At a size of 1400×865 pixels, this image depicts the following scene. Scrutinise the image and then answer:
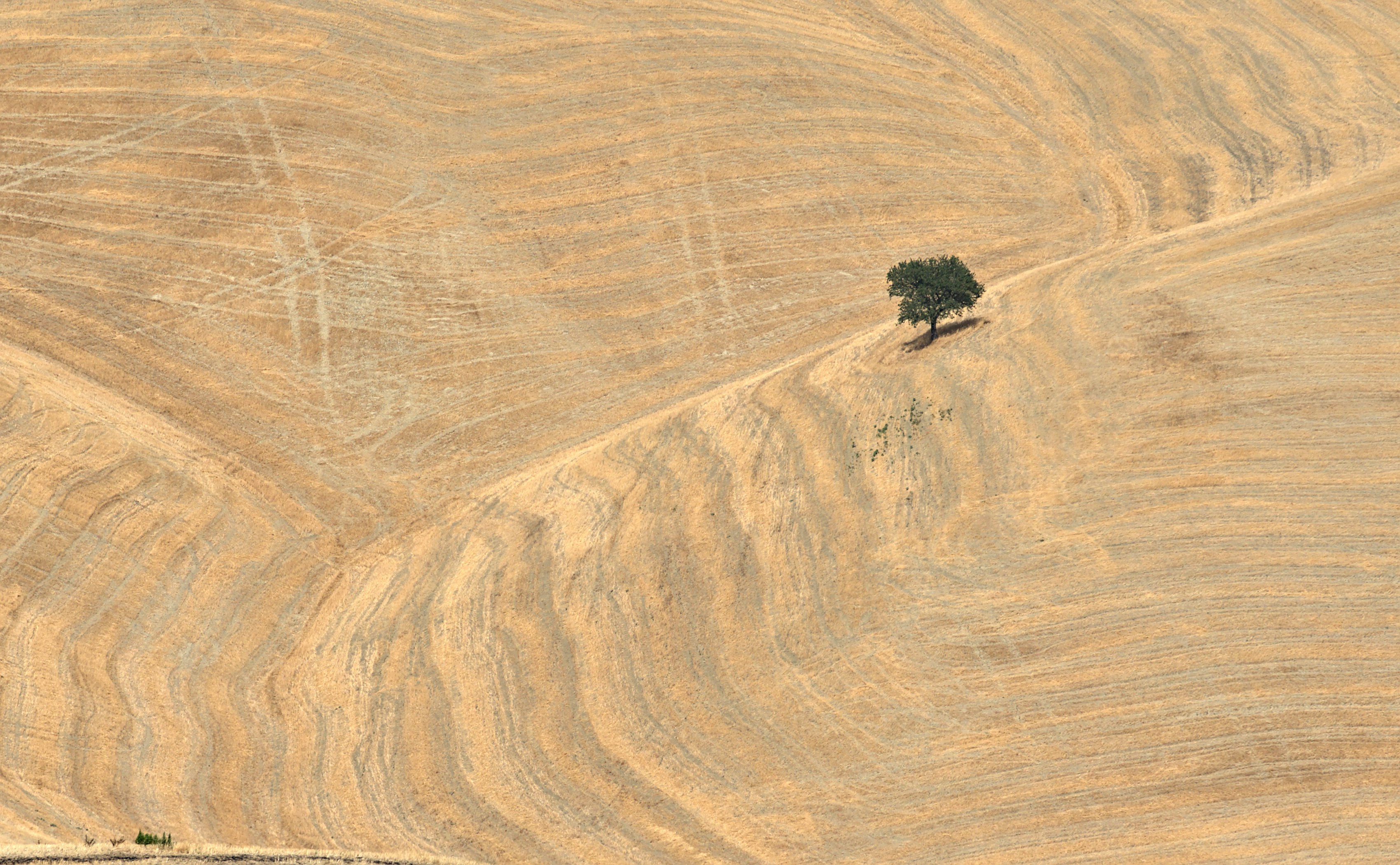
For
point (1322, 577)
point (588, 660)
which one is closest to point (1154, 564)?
point (1322, 577)

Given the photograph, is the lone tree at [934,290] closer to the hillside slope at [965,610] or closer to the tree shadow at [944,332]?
the tree shadow at [944,332]

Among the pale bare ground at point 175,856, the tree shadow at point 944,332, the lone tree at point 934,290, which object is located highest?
the lone tree at point 934,290

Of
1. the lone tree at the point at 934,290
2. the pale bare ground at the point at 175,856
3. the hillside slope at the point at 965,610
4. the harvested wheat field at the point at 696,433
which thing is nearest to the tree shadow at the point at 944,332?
the lone tree at the point at 934,290

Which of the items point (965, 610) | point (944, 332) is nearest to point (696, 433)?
point (944, 332)

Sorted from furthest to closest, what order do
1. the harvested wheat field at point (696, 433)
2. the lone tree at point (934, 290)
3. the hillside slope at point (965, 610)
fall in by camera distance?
the lone tree at point (934, 290) → the harvested wheat field at point (696, 433) → the hillside slope at point (965, 610)

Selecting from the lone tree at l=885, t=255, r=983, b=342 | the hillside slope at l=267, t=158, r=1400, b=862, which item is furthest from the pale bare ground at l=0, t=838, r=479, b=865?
the lone tree at l=885, t=255, r=983, b=342

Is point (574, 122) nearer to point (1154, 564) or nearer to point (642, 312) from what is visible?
point (642, 312)
